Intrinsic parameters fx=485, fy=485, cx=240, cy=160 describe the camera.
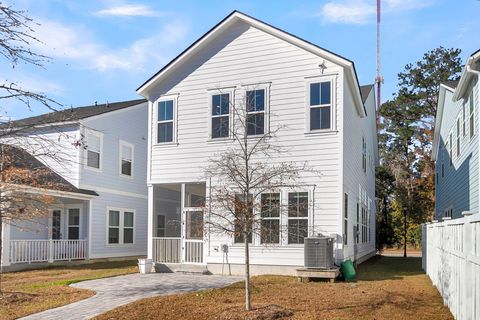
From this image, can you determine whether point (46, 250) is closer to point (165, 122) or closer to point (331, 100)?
point (165, 122)

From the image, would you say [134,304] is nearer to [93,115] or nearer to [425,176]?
[93,115]

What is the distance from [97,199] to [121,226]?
2.28 metres

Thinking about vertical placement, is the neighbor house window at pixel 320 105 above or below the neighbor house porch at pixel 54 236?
above

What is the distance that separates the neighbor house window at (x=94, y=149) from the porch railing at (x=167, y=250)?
672 cm

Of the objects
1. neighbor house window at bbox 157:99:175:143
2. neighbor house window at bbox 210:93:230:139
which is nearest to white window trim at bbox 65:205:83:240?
neighbor house window at bbox 157:99:175:143

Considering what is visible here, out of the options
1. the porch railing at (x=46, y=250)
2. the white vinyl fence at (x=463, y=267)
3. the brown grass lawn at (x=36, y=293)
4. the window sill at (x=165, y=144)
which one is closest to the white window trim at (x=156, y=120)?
the window sill at (x=165, y=144)

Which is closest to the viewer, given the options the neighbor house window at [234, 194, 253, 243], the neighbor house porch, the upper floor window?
the neighbor house window at [234, 194, 253, 243]

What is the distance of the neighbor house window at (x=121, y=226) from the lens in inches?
914

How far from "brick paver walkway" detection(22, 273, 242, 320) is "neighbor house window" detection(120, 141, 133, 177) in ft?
31.7

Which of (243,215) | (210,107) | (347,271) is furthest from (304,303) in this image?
(210,107)

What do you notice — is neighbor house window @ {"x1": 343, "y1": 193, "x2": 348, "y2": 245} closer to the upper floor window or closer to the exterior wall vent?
the exterior wall vent

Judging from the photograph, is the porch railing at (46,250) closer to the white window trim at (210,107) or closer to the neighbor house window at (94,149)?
the neighbor house window at (94,149)

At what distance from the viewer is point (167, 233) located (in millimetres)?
24062

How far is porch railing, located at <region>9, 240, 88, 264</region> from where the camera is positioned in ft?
60.8
